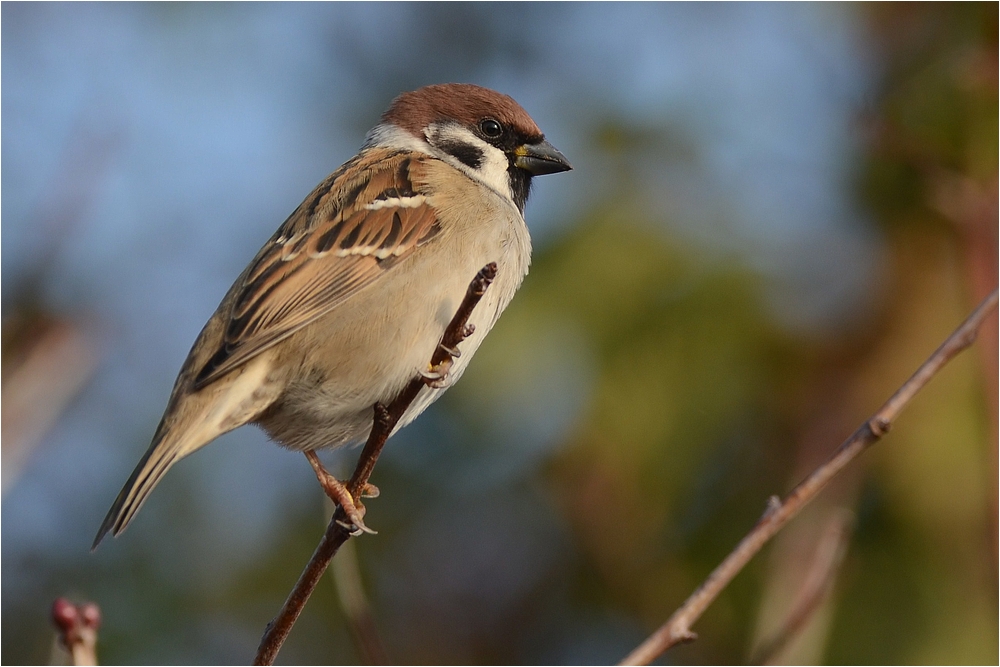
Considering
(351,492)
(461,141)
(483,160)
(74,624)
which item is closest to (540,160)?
(483,160)

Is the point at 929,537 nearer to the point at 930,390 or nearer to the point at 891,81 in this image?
the point at 930,390

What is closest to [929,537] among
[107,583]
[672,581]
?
[672,581]

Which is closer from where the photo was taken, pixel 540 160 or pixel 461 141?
pixel 540 160

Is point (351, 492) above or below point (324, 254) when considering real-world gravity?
below

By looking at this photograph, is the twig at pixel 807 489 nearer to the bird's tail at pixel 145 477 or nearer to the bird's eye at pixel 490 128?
the bird's tail at pixel 145 477

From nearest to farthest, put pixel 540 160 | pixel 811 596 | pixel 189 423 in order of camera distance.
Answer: pixel 811 596 < pixel 189 423 < pixel 540 160

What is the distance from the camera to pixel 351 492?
2.50 m

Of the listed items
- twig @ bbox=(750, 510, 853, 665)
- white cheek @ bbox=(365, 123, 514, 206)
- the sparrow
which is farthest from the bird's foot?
twig @ bbox=(750, 510, 853, 665)

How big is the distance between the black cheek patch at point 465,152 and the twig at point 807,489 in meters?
2.17

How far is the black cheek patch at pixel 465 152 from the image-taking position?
11.6 ft

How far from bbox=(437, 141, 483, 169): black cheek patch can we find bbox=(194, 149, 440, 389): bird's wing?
249mm

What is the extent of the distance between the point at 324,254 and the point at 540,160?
0.85m

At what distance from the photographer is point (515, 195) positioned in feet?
11.4

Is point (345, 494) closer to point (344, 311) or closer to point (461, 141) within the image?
point (344, 311)
